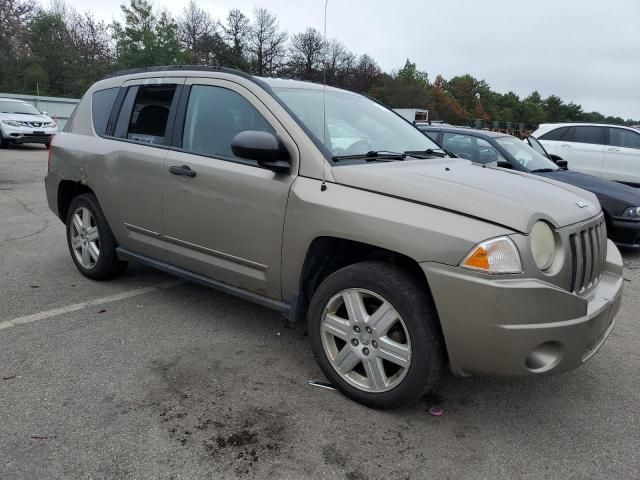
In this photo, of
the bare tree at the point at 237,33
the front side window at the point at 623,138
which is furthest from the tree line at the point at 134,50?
the front side window at the point at 623,138

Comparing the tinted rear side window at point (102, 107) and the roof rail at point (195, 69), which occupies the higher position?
the roof rail at point (195, 69)

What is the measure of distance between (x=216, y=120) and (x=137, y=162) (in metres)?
0.79

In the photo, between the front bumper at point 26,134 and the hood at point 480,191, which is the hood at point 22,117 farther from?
the hood at point 480,191

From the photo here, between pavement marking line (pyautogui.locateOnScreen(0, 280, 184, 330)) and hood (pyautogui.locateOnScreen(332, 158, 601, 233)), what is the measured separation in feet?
8.02

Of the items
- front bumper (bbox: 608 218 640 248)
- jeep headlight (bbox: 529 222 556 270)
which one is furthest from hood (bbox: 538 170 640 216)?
jeep headlight (bbox: 529 222 556 270)

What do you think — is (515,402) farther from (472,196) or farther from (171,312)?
(171,312)

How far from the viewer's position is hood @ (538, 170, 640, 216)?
21.8 feet

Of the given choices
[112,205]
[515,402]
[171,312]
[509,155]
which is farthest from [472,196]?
[509,155]

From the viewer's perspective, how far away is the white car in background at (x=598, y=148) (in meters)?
10.8

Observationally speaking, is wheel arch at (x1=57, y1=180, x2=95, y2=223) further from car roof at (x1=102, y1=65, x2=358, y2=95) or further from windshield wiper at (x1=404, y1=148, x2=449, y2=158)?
windshield wiper at (x1=404, y1=148, x2=449, y2=158)

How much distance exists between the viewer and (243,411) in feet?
9.21

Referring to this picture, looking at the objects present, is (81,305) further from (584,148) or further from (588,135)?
(588,135)

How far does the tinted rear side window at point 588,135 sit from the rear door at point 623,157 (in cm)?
19

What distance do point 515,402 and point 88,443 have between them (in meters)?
2.31
